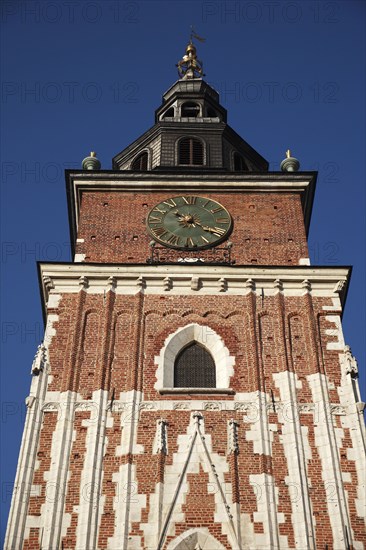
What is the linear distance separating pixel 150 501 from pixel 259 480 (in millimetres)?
2072

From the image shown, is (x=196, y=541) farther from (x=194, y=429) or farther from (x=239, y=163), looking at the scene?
(x=239, y=163)

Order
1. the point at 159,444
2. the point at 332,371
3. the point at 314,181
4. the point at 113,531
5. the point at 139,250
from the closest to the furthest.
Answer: the point at 113,531 < the point at 159,444 < the point at 332,371 < the point at 139,250 < the point at 314,181

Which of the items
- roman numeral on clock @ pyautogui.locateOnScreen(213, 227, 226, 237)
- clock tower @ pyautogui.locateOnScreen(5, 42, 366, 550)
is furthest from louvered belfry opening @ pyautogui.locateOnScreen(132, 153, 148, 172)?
roman numeral on clock @ pyautogui.locateOnScreen(213, 227, 226, 237)

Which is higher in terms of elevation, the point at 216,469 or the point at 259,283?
the point at 259,283

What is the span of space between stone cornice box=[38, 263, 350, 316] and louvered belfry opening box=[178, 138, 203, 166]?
577 centimetres

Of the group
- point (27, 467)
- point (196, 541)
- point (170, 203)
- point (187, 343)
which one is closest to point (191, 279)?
point (187, 343)

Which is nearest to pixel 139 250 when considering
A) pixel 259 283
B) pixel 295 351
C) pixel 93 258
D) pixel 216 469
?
pixel 93 258

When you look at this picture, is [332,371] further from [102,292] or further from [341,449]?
[102,292]

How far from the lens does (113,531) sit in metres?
18.4

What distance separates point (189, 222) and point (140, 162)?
195 inches

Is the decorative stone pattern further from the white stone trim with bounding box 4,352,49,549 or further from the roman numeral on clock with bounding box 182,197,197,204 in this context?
the roman numeral on clock with bounding box 182,197,197,204

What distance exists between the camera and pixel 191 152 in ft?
95.5

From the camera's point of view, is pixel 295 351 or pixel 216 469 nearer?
pixel 216 469

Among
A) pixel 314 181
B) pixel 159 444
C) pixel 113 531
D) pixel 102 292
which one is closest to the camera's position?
pixel 113 531
